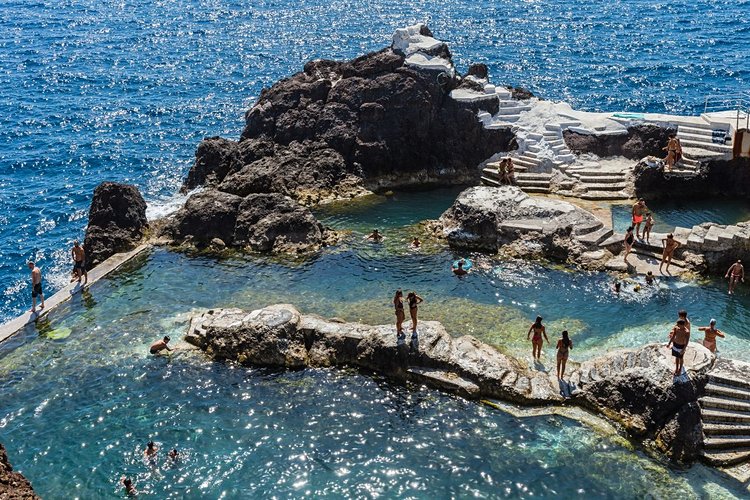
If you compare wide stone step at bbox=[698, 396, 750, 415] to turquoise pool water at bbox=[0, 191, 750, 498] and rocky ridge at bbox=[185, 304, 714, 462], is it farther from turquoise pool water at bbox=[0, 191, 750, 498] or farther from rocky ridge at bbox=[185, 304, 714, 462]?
turquoise pool water at bbox=[0, 191, 750, 498]

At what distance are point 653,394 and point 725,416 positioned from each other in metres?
2.41

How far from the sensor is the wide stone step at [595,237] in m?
35.4

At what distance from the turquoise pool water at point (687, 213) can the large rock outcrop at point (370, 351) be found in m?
14.6

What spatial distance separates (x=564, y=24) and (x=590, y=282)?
6135 centimetres

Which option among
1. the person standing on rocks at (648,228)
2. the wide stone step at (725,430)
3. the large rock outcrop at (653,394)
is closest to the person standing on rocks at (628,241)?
the person standing on rocks at (648,228)

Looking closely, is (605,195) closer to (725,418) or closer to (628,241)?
(628,241)

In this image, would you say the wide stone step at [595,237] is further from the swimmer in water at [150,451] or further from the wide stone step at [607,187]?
the swimmer in water at [150,451]

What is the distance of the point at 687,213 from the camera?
3953 centimetres

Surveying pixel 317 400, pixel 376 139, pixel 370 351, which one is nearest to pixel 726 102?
pixel 376 139

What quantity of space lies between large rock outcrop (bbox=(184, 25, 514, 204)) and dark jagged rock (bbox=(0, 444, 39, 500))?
93.6 ft

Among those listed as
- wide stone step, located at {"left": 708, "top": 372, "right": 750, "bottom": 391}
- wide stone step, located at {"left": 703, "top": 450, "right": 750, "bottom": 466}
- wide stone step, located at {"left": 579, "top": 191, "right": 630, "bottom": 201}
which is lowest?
wide stone step, located at {"left": 703, "top": 450, "right": 750, "bottom": 466}

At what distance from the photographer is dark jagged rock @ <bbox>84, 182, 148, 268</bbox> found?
39.2 m

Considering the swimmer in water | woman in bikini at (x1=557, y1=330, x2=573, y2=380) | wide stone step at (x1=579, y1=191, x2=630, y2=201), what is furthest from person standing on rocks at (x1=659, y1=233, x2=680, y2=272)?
the swimmer in water

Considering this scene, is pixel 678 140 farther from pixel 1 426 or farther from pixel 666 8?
pixel 666 8
